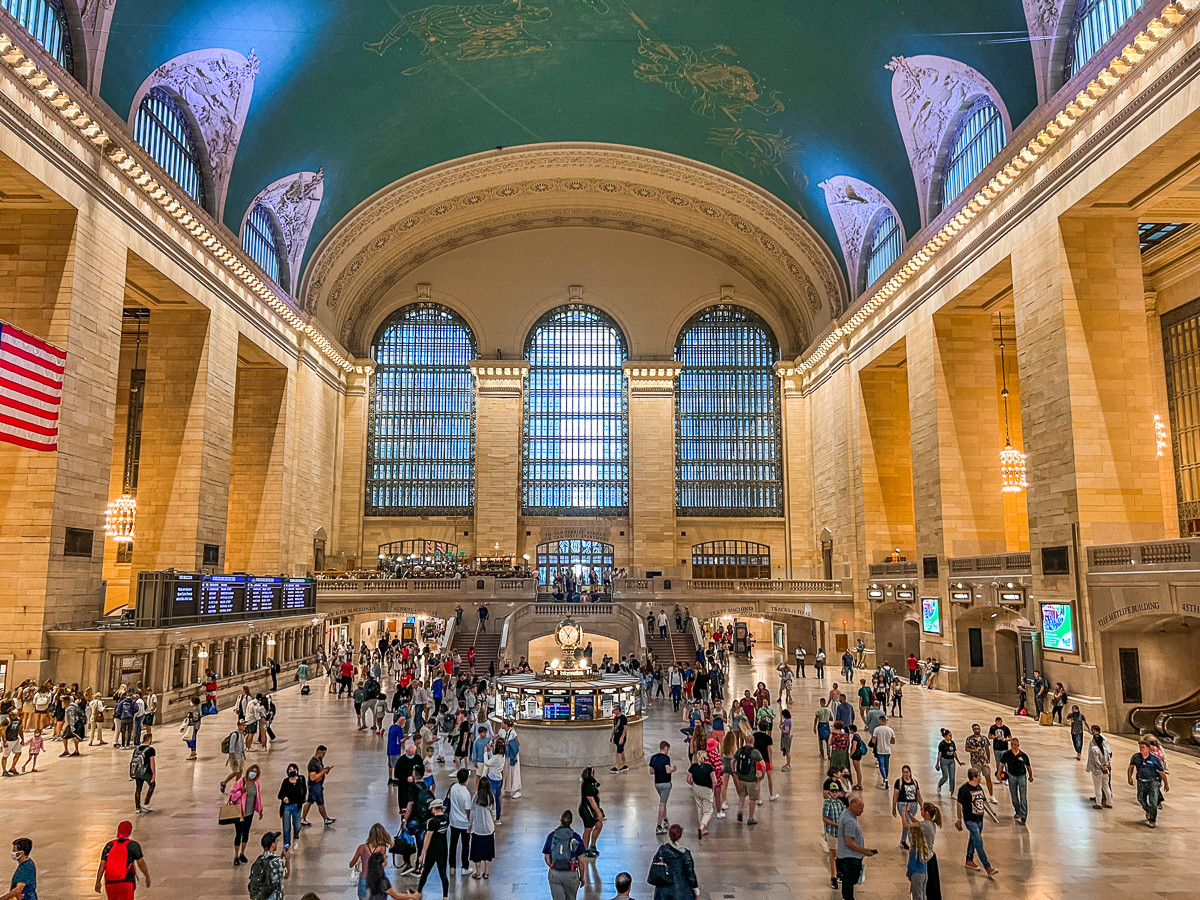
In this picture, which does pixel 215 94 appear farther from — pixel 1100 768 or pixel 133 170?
pixel 1100 768

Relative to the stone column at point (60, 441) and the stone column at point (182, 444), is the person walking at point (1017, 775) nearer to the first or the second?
the stone column at point (60, 441)

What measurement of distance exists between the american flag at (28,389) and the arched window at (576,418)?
2811cm

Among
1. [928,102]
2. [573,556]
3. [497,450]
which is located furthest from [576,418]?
[928,102]

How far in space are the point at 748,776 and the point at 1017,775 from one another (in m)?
3.31

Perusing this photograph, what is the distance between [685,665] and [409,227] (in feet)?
81.8

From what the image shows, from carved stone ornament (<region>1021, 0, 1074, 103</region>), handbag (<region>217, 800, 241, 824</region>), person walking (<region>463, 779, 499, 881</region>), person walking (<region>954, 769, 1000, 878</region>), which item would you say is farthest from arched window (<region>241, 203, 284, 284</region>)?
person walking (<region>954, 769, 1000, 878</region>)

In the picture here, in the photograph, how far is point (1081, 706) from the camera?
18062 millimetres

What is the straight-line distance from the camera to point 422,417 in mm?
44625

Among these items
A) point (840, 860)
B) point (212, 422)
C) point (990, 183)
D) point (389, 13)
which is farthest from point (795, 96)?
point (840, 860)

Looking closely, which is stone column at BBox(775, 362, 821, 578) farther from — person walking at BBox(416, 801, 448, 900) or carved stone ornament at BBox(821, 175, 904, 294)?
person walking at BBox(416, 801, 448, 900)

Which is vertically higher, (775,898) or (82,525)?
(82,525)

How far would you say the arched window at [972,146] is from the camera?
23500mm

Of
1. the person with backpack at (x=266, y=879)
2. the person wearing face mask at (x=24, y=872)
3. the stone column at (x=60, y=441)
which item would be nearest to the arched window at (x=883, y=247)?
the stone column at (x=60, y=441)

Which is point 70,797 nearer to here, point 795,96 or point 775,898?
point 775,898
